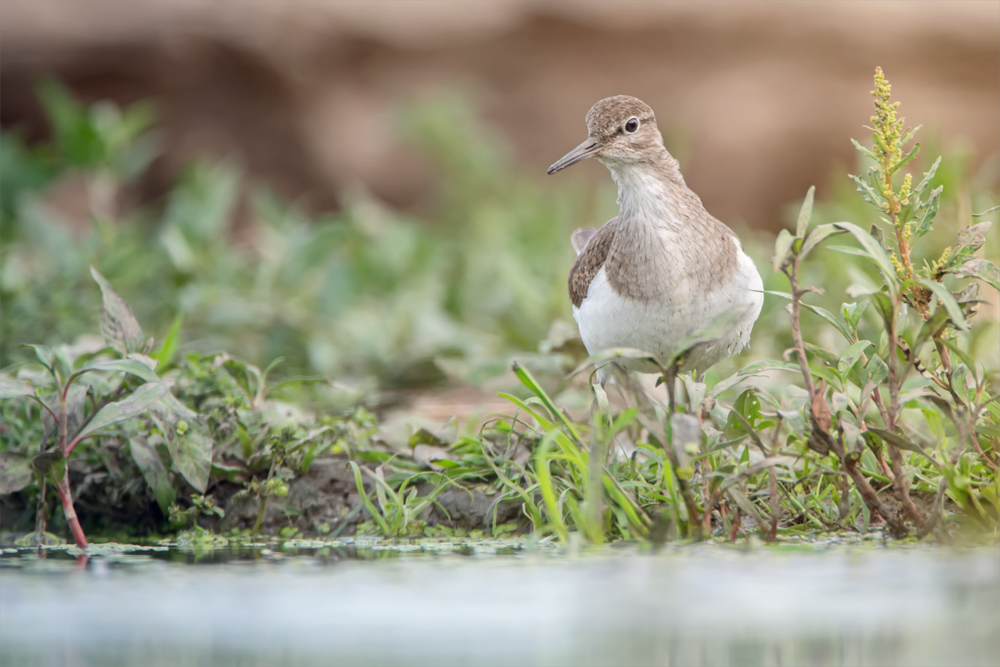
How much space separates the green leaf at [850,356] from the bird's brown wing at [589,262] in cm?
107

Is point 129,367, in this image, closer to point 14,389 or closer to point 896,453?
point 14,389

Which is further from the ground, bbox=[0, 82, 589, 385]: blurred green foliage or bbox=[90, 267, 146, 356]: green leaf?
bbox=[0, 82, 589, 385]: blurred green foliage

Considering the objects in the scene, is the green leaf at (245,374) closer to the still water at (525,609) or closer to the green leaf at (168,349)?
the green leaf at (168,349)

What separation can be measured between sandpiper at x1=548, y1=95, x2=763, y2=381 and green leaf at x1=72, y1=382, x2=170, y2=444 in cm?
142

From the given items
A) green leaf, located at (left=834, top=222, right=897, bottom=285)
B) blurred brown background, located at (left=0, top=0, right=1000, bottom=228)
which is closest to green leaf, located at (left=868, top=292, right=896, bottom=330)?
green leaf, located at (left=834, top=222, right=897, bottom=285)

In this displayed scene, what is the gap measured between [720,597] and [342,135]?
927 cm

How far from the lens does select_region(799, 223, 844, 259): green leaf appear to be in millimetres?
2771

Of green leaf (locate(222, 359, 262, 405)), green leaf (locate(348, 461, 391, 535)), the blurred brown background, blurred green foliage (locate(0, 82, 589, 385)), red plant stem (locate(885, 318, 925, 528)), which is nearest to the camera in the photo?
red plant stem (locate(885, 318, 925, 528))

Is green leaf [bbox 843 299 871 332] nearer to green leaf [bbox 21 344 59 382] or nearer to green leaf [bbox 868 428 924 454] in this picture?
green leaf [bbox 868 428 924 454]

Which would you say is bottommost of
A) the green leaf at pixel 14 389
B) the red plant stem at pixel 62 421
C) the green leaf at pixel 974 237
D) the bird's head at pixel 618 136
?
the red plant stem at pixel 62 421

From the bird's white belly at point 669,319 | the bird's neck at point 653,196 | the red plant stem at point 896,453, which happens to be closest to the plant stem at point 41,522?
the bird's white belly at point 669,319

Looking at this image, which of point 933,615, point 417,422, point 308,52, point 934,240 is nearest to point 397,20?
point 308,52

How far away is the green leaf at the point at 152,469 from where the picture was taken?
3.55 meters

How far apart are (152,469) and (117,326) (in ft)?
1.56
